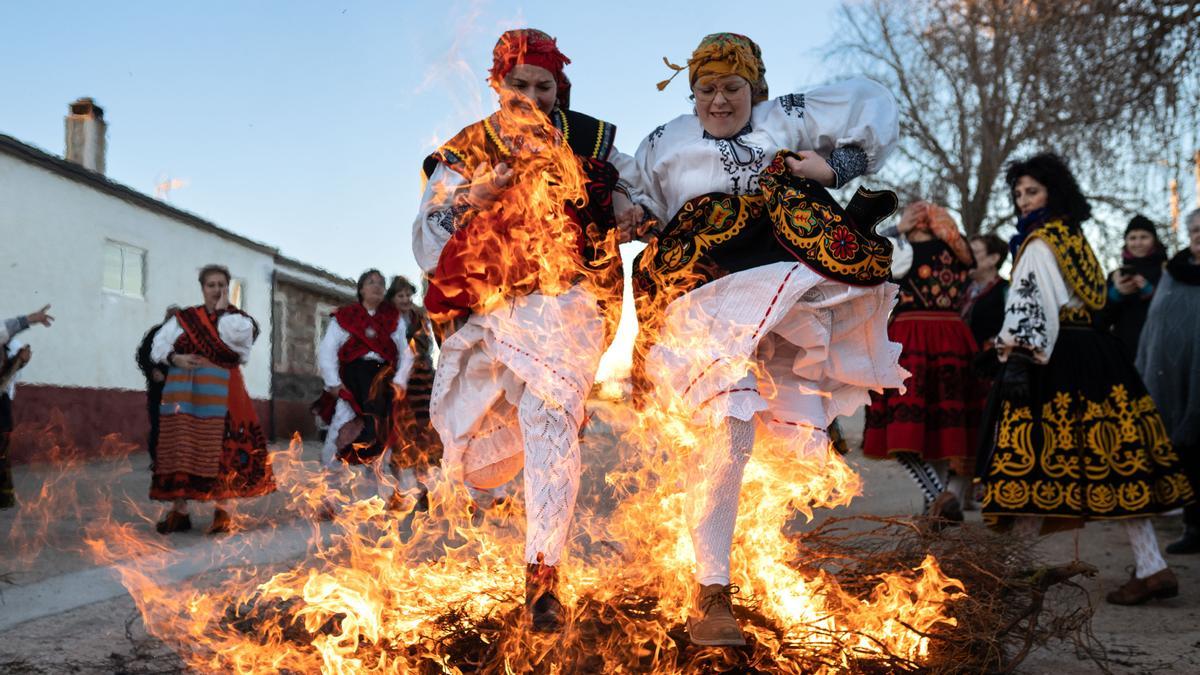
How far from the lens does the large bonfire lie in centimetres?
293

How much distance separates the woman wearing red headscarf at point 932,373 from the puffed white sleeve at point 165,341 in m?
5.32

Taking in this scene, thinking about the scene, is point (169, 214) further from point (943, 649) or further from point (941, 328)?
point (943, 649)

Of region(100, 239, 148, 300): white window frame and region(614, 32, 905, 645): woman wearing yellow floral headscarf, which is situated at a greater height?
region(100, 239, 148, 300): white window frame

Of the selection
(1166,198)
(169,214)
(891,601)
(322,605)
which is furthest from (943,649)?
(169,214)

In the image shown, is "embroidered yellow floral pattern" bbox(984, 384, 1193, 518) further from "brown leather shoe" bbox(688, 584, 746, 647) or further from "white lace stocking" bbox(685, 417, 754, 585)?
"brown leather shoe" bbox(688, 584, 746, 647)

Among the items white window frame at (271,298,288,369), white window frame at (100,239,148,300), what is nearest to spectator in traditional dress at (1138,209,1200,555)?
white window frame at (100,239,148,300)

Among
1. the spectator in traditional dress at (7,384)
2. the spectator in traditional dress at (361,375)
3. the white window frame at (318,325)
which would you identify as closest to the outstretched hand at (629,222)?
the spectator in traditional dress at (7,384)

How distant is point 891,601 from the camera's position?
3297 mm

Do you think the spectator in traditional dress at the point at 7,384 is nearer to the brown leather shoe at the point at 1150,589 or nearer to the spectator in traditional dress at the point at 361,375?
the spectator in traditional dress at the point at 361,375

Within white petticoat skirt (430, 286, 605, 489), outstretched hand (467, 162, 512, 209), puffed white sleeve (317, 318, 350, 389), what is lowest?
white petticoat skirt (430, 286, 605, 489)

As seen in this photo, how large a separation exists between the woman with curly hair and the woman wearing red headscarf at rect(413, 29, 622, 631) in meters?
2.40

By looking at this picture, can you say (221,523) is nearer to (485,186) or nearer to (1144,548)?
(485,186)

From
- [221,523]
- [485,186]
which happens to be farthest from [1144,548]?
[221,523]

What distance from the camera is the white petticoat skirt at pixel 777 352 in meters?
3.24
